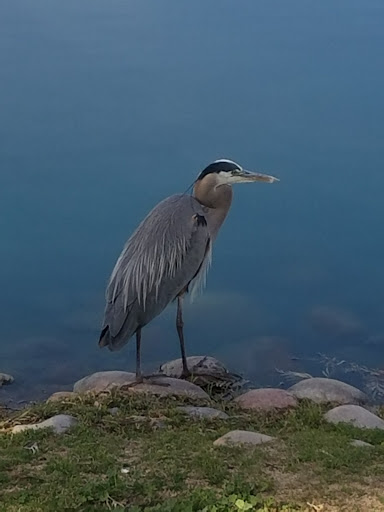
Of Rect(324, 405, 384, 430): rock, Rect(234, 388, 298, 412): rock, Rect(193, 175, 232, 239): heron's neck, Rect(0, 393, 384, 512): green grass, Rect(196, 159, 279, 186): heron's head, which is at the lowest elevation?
Rect(234, 388, 298, 412): rock

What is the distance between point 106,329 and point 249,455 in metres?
1.42

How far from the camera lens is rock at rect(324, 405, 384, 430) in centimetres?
388

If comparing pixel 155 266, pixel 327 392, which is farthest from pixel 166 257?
pixel 327 392

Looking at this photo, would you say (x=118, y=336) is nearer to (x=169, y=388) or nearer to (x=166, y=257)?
(x=169, y=388)

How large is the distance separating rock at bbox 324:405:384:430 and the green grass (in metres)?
0.10

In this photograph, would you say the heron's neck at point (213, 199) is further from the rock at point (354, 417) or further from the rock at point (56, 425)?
the rock at point (56, 425)

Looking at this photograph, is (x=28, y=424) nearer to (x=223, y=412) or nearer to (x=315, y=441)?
(x=223, y=412)

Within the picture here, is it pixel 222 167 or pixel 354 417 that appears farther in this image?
pixel 222 167

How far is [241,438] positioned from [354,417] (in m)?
0.69

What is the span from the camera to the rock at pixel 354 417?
3.88m

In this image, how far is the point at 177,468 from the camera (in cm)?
318

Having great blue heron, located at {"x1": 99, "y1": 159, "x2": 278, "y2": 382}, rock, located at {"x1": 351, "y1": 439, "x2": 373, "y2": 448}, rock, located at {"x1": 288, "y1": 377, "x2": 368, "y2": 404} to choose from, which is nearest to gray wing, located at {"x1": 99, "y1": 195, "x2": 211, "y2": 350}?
great blue heron, located at {"x1": 99, "y1": 159, "x2": 278, "y2": 382}

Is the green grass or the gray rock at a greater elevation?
the green grass

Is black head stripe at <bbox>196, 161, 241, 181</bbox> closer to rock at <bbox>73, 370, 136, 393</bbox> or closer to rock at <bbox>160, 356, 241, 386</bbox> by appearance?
rock at <bbox>160, 356, 241, 386</bbox>
